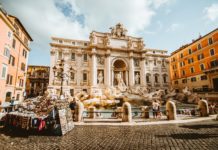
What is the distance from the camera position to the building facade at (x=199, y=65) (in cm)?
2650

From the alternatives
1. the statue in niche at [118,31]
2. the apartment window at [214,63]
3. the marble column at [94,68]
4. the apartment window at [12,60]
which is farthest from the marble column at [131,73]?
the apartment window at [12,60]

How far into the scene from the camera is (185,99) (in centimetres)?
2844

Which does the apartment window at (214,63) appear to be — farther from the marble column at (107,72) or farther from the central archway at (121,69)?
the marble column at (107,72)

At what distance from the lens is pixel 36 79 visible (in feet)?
144

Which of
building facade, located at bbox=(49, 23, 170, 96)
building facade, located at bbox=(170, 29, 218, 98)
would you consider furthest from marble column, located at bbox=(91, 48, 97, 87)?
building facade, located at bbox=(170, 29, 218, 98)

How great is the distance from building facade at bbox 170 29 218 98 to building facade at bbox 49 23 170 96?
3829 mm

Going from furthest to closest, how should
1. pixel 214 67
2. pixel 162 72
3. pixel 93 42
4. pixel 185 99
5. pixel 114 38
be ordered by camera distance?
1. pixel 162 72
2. pixel 114 38
3. pixel 93 42
4. pixel 185 99
5. pixel 214 67

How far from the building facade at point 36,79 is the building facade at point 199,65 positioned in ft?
139

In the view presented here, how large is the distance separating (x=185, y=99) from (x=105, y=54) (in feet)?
69.4

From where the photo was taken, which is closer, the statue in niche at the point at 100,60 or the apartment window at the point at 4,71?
the apartment window at the point at 4,71

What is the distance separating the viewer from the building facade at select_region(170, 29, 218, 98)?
86.9 feet

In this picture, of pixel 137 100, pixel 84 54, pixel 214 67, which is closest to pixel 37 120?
pixel 137 100

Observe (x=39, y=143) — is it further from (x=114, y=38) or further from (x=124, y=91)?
(x=114, y=38)

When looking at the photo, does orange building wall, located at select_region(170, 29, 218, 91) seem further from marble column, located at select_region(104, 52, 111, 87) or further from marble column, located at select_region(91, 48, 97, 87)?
marble column, located at select_region(91, 48, 97, 87)
